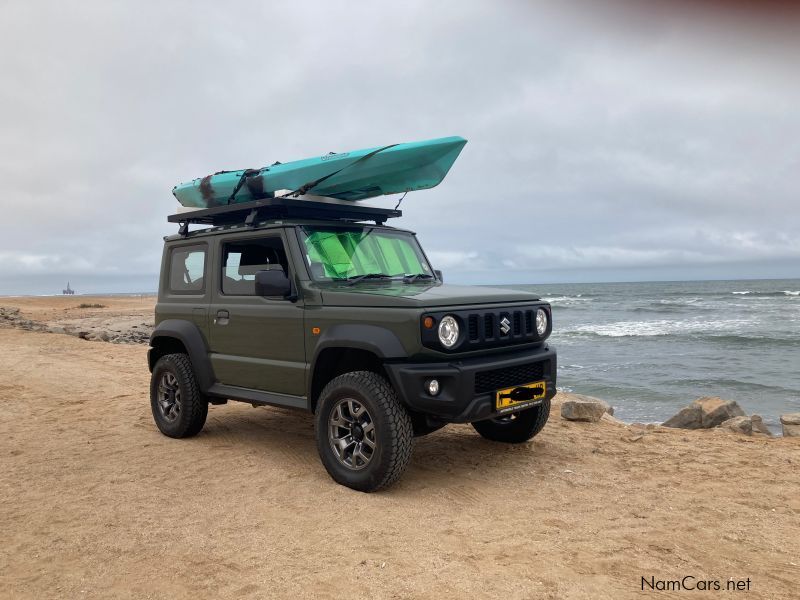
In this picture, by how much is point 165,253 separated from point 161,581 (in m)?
3.95

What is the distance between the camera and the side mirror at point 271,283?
15.6 ft

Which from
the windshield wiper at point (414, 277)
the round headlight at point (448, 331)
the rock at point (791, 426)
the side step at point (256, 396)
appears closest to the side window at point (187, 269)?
the side step at point (256, 396)

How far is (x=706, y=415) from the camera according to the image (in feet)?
27.1

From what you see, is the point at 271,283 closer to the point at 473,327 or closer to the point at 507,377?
the point at 473,327

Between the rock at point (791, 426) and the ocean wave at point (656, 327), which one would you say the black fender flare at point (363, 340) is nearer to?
the rock at point (791, 426)

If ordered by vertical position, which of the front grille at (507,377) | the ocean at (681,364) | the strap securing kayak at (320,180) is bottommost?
the ocean at (681,364)

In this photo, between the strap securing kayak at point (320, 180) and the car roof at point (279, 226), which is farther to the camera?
the strap securing kayak at point (320, 180)

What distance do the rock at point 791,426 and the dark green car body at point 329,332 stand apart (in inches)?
181

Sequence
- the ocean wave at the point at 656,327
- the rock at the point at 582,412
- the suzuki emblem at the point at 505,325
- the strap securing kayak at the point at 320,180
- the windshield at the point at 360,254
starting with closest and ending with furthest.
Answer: the suzuki emblem at the point at 505,325
the windshield at the point at 360,254
the strap securing kayak at the point at 320,180
the rock at the point at 582,412
the ocean wave at the point at 656,327

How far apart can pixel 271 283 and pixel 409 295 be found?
1.17 meters

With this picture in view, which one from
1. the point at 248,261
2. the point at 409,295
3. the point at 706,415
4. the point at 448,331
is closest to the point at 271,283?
the point at 248,261

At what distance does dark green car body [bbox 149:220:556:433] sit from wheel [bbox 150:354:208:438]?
0.49 ft
